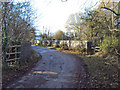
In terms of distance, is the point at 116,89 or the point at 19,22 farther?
the point at 19,22

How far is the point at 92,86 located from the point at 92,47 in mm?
9543

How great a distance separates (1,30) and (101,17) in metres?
9.06

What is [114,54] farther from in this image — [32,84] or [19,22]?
[19,22]

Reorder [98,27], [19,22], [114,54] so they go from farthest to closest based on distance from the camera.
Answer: [98,27]
[114,54]
[19,22]

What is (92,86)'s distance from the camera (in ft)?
12.5

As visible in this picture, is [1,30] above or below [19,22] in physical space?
below

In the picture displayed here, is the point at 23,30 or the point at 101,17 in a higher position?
the point at 101,17

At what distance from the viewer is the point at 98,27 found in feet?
35.7

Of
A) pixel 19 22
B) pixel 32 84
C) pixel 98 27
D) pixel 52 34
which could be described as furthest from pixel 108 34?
pixel 52 34

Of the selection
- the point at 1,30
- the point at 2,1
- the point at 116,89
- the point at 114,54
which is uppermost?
the point at 2,1

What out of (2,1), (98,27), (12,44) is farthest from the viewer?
(98,27)

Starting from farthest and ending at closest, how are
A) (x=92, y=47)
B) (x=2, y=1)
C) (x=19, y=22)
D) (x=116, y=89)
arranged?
(x=92, y=47) → (x=19, y=22) → (x=2, y=1) → (x=116, y=89)

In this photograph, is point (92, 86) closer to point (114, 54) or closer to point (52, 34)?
point (114, 54)

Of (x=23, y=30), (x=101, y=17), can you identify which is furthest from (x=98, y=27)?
(x=23, y=30)
